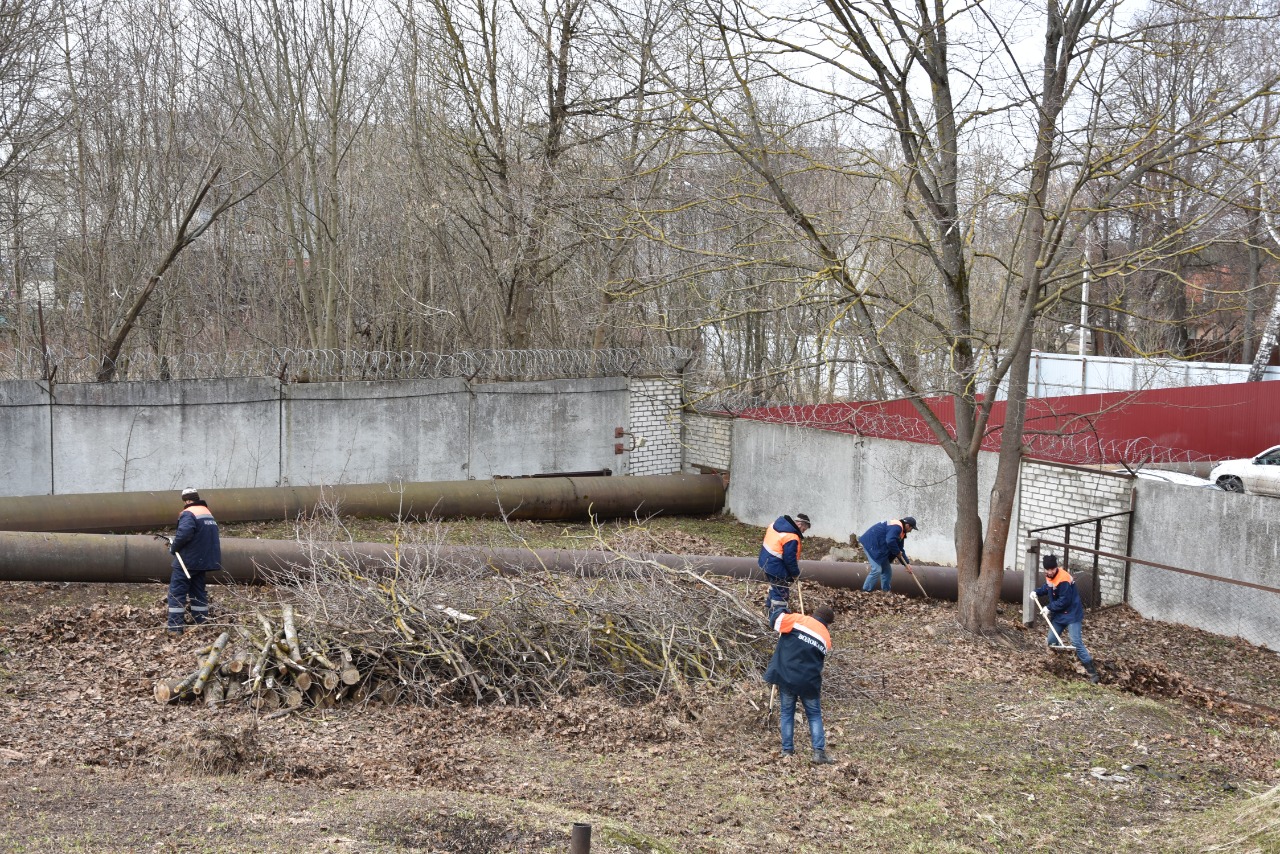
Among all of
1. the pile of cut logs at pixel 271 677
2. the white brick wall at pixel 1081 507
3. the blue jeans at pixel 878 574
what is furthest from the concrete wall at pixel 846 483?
the pile of cut logs at pixel 271 677

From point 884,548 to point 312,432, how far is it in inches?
333

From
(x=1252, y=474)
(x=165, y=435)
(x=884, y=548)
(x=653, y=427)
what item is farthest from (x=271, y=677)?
(x=1252, y=474)

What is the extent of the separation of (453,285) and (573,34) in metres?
5.26

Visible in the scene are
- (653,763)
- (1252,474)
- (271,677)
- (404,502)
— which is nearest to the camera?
(653,763)

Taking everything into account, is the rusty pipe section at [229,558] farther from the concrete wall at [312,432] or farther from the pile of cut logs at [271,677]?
the concrete wall at [312,432]

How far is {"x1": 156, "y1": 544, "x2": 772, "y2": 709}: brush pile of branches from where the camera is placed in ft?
25.3

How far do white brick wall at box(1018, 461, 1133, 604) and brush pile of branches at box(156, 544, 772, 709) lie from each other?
5.14m

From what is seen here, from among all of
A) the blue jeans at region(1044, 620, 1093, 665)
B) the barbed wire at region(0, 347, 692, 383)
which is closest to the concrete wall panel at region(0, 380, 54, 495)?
the barbed wire at region(0, 347, 692, 383)

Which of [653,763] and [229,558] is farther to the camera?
[229,558]

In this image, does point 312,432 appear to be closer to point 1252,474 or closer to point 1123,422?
point 1123,422

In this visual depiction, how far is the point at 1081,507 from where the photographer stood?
12.2 meters

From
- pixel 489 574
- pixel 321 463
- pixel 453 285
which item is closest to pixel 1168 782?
pixel 489 574

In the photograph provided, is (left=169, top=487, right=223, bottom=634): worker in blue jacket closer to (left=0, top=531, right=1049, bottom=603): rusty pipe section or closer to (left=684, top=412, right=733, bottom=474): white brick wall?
(left=0, top=531, right=1049, bottom=603): rusty pipe section

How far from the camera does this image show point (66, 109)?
17.6 metres
